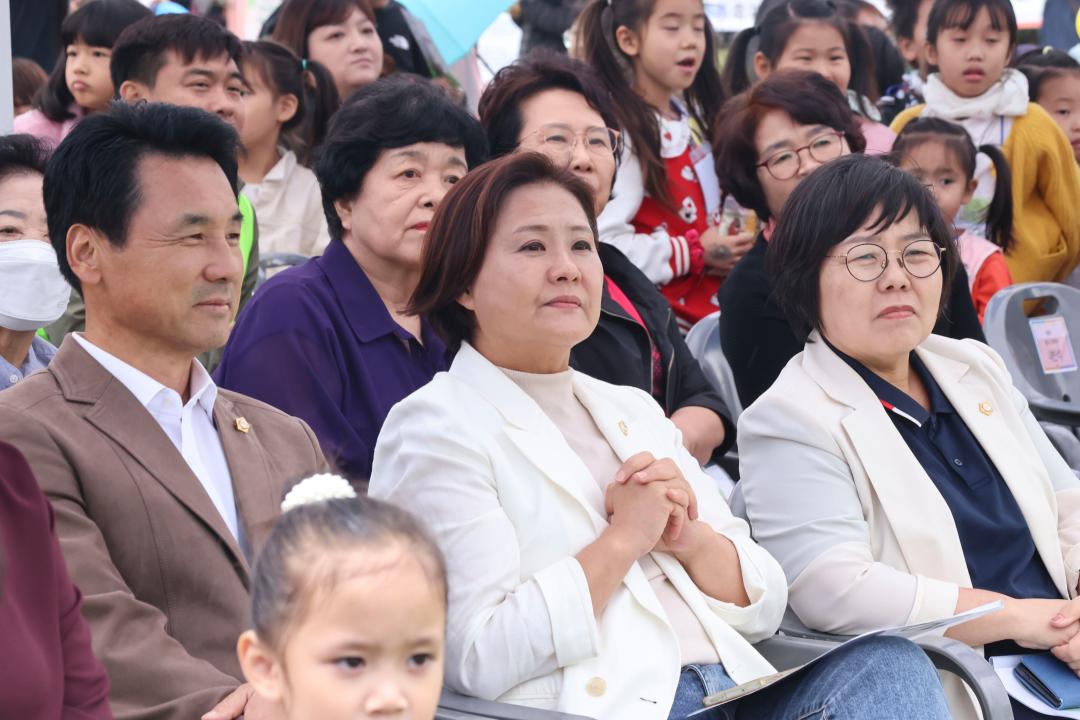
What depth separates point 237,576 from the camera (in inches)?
100

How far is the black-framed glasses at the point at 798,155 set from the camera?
4.54 m

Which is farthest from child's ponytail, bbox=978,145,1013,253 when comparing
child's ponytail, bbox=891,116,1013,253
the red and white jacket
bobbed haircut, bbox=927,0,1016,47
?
the red and white jacket

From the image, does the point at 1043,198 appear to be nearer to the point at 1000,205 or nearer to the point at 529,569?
the point at 1000,205

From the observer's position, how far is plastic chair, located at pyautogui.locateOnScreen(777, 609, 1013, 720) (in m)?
2.53

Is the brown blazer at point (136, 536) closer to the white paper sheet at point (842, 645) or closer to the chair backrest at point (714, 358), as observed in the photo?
the white paper sheet at point (842, 645)

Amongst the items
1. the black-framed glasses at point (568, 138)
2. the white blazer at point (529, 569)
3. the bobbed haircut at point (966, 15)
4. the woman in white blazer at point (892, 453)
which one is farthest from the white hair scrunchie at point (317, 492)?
the bobbed haircut at point (966, 15)

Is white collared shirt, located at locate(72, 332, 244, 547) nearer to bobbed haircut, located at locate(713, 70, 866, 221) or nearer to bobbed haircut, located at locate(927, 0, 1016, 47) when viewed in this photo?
bobbed haircut, located at locate(713, 70, 866, 221)

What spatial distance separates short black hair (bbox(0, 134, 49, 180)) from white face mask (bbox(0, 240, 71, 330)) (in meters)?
0.23

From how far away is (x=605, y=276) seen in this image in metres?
4.13

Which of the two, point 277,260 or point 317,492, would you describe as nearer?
point 317,492

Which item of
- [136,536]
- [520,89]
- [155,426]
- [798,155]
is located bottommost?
[136,536]

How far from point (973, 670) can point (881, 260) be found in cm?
110

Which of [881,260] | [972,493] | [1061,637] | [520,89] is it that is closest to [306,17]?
[520,89]

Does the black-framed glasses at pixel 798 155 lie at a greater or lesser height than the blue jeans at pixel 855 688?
greater
